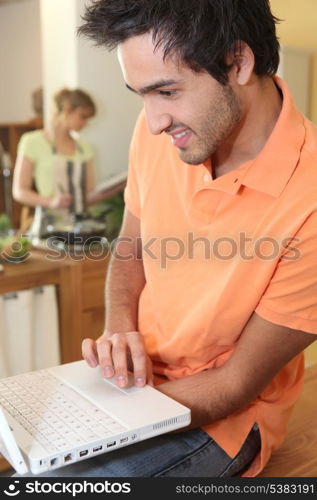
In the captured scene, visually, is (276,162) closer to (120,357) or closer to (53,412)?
(120,357)

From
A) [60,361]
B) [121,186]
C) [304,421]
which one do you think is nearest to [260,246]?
[304,421]

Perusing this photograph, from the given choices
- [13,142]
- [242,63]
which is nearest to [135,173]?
[242,63]

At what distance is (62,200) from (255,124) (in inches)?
64.8

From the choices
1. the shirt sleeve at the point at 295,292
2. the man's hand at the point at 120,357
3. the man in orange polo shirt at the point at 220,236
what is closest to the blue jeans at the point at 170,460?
the man in orange polo shirt at the point at 220,236

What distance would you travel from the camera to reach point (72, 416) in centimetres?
80

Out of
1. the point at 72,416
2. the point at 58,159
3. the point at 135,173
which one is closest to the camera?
the point at 72,416

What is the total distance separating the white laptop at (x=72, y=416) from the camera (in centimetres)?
70

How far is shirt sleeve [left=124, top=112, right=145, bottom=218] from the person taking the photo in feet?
3.80

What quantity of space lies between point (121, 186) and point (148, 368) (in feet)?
5.90

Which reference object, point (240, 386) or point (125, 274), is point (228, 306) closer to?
point (240, 386)

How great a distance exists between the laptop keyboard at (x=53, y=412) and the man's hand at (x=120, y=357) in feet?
0.22

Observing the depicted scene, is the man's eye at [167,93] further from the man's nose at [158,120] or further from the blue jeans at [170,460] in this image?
the blue jeans at [170,460]

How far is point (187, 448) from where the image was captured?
0.94 m

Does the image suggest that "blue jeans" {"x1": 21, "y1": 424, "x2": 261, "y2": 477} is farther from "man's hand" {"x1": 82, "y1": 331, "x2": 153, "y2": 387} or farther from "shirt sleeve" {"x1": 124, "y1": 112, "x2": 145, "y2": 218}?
"shirt sleeve" {"x1": 124, "y1": 112, "x2": 145, "y2": 218}
